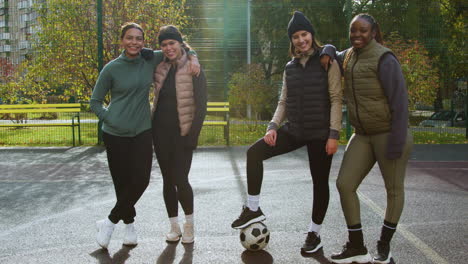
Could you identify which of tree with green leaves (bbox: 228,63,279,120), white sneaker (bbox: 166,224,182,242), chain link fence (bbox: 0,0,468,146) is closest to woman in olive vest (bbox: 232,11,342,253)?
white sneaker (bbox: 166,224,182,242)

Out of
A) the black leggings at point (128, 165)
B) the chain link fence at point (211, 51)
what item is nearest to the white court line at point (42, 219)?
the black leggings at point (128, 165)

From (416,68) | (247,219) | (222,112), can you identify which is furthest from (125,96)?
(416,68)

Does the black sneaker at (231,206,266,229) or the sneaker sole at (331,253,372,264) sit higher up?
the black sneaker at (231,206,266,229)

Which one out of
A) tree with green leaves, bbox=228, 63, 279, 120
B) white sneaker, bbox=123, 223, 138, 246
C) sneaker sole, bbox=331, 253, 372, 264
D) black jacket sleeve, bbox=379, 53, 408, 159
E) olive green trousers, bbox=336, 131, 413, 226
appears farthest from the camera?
tree with green leaves, bbox=228, 63, 279, 120

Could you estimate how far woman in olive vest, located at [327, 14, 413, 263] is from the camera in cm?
366

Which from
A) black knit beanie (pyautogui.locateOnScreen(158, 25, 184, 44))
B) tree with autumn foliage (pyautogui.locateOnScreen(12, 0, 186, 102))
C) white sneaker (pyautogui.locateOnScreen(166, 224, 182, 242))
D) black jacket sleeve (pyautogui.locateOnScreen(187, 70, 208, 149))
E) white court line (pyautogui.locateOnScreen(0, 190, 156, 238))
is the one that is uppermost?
tree with autumn foliage (pyautogui.locateOnScreen(12, 0, 186, 102))

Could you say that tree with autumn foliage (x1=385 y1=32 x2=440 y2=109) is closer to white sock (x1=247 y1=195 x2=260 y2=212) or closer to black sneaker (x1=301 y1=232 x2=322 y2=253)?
black sneaker (x1=301 y1=232 x2=322 y2=253)

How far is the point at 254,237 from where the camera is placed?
13.8 feet

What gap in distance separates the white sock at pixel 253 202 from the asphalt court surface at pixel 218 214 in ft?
1.28

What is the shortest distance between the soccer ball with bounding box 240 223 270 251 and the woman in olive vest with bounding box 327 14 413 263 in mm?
625

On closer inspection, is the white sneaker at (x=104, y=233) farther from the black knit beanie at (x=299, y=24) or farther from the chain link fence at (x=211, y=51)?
the chain link fence at (x=211, y=51)

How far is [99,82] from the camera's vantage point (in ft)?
14.2

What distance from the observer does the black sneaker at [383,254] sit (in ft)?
12.7

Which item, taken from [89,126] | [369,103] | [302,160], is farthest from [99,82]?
[89,126]
